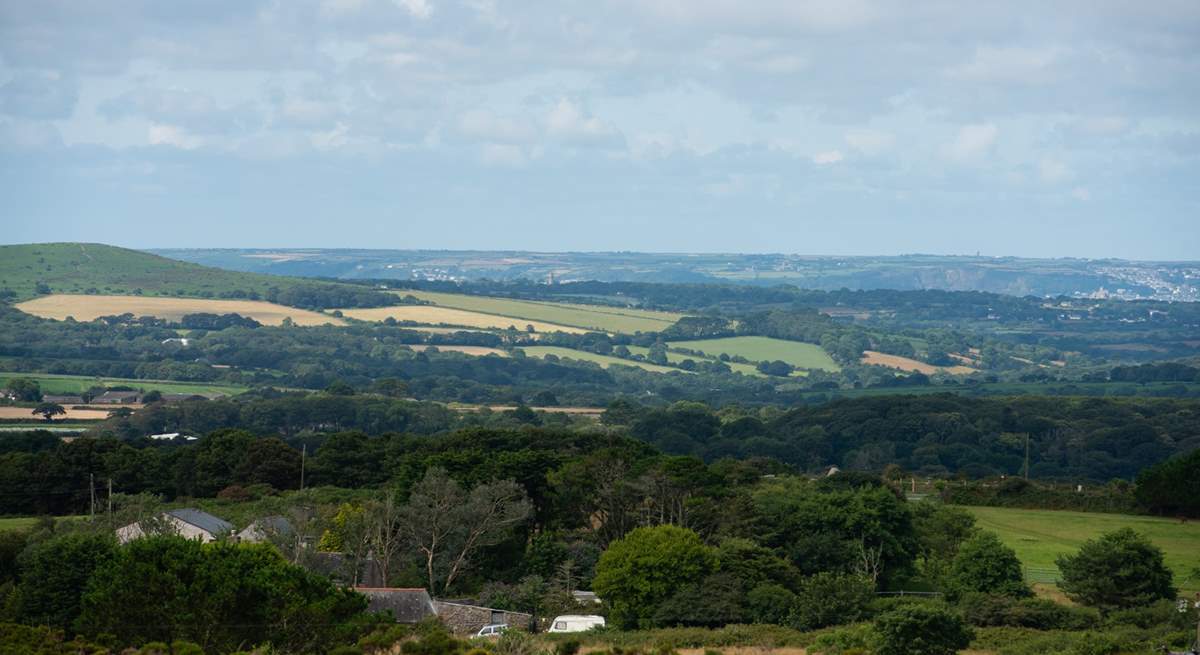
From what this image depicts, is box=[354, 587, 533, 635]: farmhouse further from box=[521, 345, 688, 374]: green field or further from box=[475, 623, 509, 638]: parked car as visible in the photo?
box=[521, 345, 688, 374]: green field

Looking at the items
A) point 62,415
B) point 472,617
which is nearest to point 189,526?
point 472,617

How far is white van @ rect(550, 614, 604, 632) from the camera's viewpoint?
165ft

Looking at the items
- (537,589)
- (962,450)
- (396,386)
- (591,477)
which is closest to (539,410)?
(396,386)

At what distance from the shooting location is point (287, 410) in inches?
5133

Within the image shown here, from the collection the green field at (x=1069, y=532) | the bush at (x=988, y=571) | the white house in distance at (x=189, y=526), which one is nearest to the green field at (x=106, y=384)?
the white house in distance at (x=189, y=526)

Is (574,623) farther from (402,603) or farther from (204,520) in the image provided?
(204,520)

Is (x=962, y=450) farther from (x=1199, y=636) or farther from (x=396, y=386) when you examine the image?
(x=1199, y=636)

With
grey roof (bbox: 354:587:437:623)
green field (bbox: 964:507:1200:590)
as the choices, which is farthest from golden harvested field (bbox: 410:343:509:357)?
grey roof (bbox: 354:587:437:623)

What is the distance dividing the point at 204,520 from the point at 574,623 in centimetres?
1665

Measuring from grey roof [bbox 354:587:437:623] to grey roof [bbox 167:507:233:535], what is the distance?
9216mm

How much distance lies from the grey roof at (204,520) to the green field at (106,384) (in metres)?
84.1

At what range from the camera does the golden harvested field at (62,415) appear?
118 meters

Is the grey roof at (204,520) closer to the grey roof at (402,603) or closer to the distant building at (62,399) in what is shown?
the grey roof at (402,603)

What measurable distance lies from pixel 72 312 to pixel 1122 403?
395 ft
